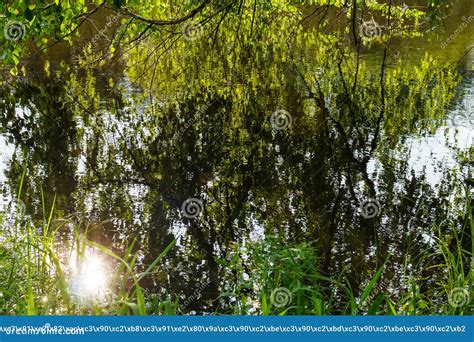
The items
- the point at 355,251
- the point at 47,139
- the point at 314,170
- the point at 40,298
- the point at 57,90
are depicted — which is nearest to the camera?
the point at 40,298

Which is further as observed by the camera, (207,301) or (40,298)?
(207,301)

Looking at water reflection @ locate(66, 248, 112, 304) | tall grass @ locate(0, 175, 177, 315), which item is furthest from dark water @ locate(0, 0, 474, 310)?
tall grass @ locate(0, 175, 177, 315)

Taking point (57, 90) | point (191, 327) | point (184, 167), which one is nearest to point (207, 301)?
point (191, 327)

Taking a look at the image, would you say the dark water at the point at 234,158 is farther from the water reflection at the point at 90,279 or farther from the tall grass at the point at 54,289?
the tall grass at the point at 54,289

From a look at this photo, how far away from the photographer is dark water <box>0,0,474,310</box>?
6.52 metres

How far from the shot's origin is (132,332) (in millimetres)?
3049

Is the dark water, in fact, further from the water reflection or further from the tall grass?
the tall grass

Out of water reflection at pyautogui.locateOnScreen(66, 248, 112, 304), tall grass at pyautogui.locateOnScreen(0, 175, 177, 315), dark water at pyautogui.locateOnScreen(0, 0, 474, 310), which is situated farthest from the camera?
dark water at pyautogui.locateOnScreen(0, 0, 474, 310)

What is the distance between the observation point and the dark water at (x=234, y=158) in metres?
6.52

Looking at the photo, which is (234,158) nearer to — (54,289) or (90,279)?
(90,279)

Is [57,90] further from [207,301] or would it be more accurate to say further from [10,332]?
[10,332]

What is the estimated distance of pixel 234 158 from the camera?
8977 mm

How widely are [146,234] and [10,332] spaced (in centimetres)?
356

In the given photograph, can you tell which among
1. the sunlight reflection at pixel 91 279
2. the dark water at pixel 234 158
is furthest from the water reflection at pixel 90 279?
the dark water at pixel 234 158
